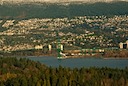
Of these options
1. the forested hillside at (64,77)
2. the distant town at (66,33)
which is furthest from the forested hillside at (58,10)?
the forested hillside at (64,77)

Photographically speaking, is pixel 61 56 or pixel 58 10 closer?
pixel 61 56

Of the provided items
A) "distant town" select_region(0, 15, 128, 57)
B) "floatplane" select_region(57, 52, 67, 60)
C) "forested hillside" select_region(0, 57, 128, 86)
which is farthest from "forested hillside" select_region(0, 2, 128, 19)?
"forested hillside" select_region(0, 57, 128, 86)

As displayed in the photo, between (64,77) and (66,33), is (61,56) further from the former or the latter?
(64,77)

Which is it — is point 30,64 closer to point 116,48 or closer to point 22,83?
point 22,83

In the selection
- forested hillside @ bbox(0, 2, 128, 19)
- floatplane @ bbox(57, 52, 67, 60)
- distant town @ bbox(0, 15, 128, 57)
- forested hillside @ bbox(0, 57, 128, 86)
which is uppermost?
forested hillside @ bbox(0, 57, 128, 86)

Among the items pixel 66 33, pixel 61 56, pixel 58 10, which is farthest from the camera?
pixel 58 10

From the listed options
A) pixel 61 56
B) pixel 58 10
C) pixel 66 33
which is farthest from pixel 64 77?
pixel 58 10

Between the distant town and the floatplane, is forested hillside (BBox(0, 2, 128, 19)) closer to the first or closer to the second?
the distant town
